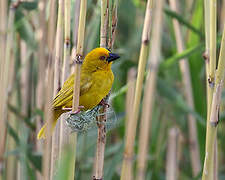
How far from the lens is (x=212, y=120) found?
129 cm

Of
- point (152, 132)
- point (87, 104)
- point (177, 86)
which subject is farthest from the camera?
point (177, 86)

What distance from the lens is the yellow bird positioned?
1687mm

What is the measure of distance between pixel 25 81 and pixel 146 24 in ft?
4.89

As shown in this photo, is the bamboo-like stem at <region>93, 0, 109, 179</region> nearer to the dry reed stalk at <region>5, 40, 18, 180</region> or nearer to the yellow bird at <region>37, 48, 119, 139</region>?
the yellow bird at <region>37, 48, 119, 139</region>

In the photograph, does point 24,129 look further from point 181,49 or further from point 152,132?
point 181,49

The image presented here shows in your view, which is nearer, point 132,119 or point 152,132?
point 132,119

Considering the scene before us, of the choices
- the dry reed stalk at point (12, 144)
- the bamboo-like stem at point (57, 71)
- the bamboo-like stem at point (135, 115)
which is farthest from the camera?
the dry reed stalk at point (12, 144)

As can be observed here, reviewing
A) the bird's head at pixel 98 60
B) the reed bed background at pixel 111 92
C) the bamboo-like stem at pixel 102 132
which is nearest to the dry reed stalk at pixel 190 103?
the reed bed background at pixel 111 92

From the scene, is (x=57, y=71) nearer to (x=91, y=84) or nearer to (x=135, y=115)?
(x=91, y=84)

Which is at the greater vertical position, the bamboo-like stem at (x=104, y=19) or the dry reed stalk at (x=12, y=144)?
the bamboo-like stem at (x=104, y=19)

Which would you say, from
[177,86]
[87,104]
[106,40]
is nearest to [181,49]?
[177,86]

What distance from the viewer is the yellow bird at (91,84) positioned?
1687mm

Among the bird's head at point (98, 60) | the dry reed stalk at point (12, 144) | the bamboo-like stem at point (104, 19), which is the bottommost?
the dry reed stalk at point (12, 144)

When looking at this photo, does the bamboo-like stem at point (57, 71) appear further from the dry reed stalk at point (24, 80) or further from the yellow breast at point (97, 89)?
the dry reed stalk at point (24, 80)
